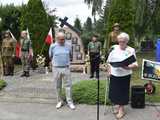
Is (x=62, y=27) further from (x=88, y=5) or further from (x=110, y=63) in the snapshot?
(x=88, y=5)

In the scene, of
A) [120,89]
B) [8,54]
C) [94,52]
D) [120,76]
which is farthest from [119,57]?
[8,54]

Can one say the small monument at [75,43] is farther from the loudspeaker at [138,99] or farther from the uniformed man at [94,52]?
the loudspeaker at [138,99]

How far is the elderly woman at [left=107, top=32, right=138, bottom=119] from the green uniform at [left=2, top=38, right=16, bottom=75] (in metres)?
7.72

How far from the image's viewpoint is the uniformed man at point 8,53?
17.9 metres

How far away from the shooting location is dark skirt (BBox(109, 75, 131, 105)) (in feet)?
35.1

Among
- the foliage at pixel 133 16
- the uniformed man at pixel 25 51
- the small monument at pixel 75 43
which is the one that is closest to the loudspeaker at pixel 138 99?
the uniformed man at pixel 25 51

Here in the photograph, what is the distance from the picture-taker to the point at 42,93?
13430 millimetres

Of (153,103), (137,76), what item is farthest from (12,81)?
(153,103)

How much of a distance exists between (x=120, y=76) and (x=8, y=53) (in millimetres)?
8227

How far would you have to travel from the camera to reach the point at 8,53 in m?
18.1

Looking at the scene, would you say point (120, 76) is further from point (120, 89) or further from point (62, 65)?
point (62, 65)

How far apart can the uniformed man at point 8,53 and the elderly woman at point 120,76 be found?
25.3 feet

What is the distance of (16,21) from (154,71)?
42.2ft

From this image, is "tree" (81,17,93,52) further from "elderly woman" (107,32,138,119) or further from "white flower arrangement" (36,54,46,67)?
"elderly woman" (107,32,138,119)
